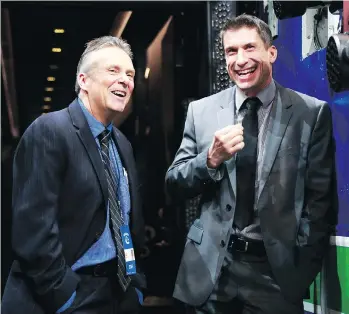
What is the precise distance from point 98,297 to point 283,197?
74 cm

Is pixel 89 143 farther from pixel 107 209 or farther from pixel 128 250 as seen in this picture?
pixel 128 250

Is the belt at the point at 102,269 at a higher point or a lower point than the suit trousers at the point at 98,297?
higher

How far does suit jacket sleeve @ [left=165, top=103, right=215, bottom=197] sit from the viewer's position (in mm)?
2285

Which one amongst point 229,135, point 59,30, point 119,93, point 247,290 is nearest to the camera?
point 229,135

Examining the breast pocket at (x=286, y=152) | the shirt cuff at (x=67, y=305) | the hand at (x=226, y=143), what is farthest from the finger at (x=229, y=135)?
the shirt cuff at (x=67, y=305)

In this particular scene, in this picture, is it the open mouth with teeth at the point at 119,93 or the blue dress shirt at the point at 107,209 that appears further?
the open mouth with teeth at the point at 119,93

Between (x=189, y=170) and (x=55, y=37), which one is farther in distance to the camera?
(x=55, y=37)

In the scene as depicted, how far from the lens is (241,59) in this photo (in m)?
2.34

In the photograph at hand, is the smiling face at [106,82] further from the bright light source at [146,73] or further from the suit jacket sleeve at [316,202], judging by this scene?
the bright light source at [146,73]

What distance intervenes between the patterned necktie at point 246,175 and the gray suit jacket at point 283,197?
0.09ft

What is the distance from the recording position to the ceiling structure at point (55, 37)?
3918mm

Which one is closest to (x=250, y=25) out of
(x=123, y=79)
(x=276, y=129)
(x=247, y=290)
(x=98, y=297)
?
(x=276, y=129)

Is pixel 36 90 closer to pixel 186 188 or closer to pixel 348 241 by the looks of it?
pixel 186 188

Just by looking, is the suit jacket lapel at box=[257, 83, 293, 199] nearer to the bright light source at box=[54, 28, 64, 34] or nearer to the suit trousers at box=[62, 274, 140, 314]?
the suit trousers at box=[62, 274, 140, 314]
